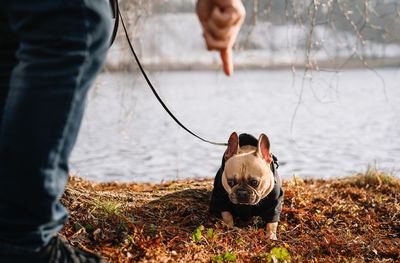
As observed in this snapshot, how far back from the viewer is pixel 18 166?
4.13 feet

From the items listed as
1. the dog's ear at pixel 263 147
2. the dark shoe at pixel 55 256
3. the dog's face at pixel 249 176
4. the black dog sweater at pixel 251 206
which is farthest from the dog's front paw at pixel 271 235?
the dark shoe at pixel 55 256

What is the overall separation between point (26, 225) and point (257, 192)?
1.83 m

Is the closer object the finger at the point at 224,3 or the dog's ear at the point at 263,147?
the finger at the point at 224,3

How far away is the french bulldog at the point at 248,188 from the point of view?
280cm

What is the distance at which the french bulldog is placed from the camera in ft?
9.18

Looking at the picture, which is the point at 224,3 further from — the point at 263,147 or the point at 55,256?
the point at 263,147

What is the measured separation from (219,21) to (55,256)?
3.61ft

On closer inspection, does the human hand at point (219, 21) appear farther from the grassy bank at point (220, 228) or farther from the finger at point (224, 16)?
the grassy bank at point (220, 228)

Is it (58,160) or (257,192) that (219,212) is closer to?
(257,192)

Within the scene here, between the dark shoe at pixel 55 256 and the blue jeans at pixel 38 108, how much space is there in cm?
3

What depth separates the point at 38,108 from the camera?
1.26 m

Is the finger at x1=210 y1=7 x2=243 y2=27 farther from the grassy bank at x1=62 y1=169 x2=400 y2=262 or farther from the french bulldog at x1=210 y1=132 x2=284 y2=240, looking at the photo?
the french bulldog at x1=210 y1=132 x2=284 y2=240

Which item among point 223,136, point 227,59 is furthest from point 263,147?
point 223,136

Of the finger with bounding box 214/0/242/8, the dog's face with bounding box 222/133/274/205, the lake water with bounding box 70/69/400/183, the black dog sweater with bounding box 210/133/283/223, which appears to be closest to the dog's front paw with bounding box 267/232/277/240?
the black dog sweater with bounding box 210/133/283/223
